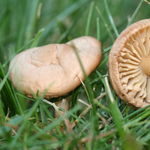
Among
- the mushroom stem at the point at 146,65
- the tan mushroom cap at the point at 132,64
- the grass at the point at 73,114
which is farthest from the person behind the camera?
the mushroom stem at the point at 146,65

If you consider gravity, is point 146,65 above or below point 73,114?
above

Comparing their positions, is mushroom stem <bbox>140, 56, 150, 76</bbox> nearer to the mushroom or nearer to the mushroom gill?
the mushroom gill

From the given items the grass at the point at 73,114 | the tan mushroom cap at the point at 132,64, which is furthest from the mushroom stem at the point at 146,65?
the grass at the point at 73,114

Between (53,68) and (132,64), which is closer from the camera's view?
(53,68)

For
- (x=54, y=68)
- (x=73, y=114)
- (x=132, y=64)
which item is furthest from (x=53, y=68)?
(x=132, y=64)

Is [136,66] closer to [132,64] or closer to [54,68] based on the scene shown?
[132,64]

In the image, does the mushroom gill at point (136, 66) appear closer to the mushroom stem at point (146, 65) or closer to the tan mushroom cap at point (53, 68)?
the mushroom stem at point (146, 65)

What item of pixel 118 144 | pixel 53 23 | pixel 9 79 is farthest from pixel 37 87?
pixel 53 23

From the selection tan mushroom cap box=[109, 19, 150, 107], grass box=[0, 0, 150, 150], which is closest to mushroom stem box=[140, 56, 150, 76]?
tan mushroom cap box=[109, 19, 150, 107]
